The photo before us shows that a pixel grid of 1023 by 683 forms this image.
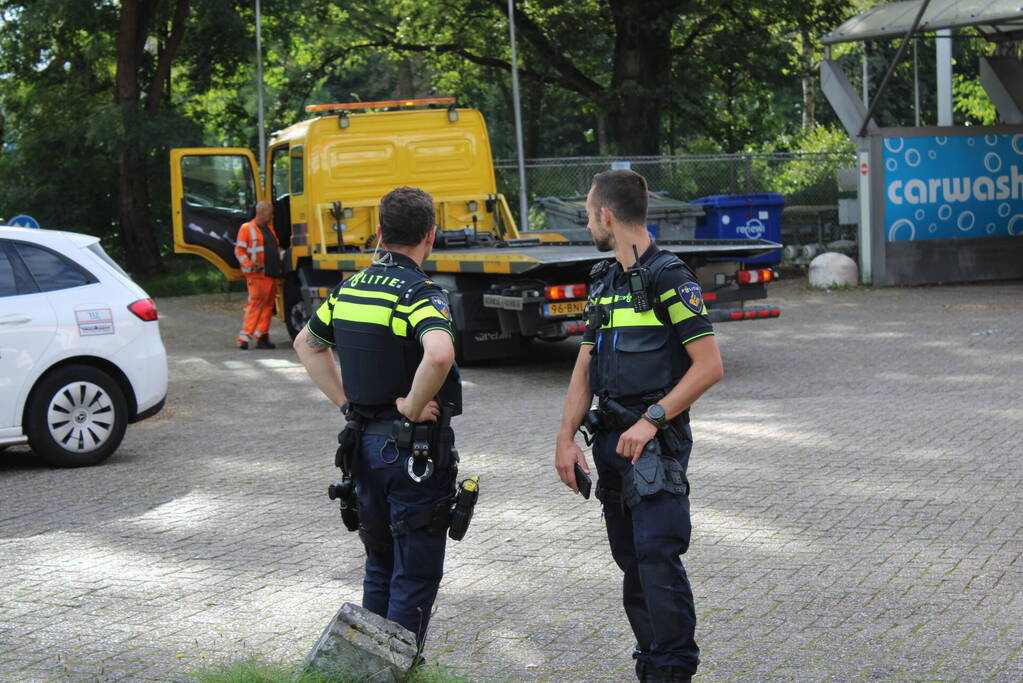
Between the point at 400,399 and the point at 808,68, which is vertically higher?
the point at 808,68

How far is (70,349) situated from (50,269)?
566 mm

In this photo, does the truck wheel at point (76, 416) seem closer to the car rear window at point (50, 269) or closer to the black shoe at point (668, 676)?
the car rear window at point (50, 269)

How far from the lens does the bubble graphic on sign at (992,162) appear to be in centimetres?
2165

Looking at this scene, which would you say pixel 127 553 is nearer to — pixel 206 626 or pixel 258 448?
pixel 206 626

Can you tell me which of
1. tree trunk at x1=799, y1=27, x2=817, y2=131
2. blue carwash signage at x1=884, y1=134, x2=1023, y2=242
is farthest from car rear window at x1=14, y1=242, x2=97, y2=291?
tree trunk at x1=799, y1=27, x2=817, y2=131

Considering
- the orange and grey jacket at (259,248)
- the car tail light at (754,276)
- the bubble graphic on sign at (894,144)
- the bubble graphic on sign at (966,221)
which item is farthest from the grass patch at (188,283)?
the car tail light at (754,276)

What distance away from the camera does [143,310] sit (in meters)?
9.02

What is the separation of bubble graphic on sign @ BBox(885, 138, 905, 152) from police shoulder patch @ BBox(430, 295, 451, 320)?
58.8ft

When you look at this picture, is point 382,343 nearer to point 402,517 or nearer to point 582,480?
point 402,517

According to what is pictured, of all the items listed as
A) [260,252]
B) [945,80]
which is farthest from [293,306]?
[945,80]

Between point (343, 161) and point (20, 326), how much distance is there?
23.0 ft

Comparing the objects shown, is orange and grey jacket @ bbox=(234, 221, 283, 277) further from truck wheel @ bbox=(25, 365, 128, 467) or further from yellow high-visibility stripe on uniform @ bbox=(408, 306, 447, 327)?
yellow high-visibility stripe on uniform @ bbox=(408, 306, 447, 327)

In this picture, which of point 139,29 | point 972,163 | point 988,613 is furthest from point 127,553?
point 139,29

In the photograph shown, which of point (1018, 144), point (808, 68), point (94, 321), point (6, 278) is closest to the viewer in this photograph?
point (6, 278)
